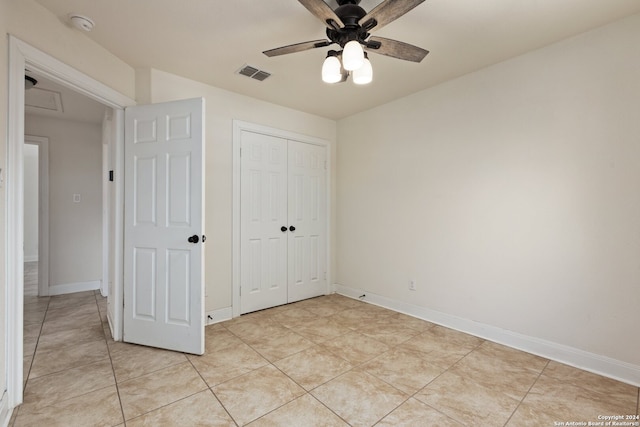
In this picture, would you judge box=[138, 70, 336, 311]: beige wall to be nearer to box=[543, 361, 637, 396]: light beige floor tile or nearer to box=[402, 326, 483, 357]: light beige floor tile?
box=[402, 326, 483, 357]: light beige floor tile

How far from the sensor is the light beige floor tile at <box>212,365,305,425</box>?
5.64ft

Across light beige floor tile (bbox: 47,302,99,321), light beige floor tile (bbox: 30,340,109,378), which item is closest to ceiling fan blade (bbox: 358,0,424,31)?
light beige floor tile (bbox: 30,340,109,378)

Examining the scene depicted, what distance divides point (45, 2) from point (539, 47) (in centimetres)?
355

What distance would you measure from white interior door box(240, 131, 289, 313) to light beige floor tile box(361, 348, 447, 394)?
5.41 feet

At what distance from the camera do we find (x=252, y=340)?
2.67 meters

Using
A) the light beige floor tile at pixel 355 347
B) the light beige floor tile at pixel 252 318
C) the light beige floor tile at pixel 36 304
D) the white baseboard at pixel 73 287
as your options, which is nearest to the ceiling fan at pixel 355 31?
the light beige floor tile at pixel 355 347

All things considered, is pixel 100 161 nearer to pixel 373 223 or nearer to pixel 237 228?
pixel 237 228

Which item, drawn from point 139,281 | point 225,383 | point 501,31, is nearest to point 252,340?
point 225,383

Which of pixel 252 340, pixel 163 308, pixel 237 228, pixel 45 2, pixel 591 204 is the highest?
pixel 45 2

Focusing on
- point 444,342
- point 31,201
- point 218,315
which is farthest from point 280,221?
point 31,201

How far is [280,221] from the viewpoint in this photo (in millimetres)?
3680

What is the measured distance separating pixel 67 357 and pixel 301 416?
201cm

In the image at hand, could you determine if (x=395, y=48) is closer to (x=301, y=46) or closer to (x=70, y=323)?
(x=301, y=46)

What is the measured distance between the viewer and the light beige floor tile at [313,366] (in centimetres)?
205
